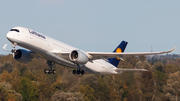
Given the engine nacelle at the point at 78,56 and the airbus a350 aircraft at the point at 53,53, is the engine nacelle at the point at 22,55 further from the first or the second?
the engine nacelle at the point at 78,56

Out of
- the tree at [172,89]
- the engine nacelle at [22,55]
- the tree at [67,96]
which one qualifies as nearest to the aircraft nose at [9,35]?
the engine nacelle at [22,55]

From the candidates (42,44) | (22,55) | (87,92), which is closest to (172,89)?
(87,92)

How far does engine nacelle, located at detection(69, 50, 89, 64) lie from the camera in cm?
3750

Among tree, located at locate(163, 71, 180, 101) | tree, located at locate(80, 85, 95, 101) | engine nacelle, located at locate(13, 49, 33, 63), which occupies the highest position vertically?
engine nacelle, located at locate(13, 49, 33, 63)

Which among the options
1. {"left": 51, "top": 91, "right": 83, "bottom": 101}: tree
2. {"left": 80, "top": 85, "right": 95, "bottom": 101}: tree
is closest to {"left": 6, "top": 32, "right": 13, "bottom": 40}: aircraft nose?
{"left": 51, "top": 91, "right": 83, "bottom": 101}: tree

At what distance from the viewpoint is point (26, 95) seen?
9031 cm

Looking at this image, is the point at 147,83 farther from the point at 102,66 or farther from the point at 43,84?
the point at 102,66

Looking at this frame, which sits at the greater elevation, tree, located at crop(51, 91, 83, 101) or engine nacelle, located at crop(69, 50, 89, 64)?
engine nacelle, located at crop(69, 50, 89, 64)

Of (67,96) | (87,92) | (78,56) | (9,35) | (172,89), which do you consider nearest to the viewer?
(9,35)

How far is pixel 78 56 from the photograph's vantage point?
37.5m

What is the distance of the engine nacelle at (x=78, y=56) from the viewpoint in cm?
3750

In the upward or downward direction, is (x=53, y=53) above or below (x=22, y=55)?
below

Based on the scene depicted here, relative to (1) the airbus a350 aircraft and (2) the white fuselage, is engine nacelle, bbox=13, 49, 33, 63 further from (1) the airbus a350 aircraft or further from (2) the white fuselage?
(2) the white fuselage

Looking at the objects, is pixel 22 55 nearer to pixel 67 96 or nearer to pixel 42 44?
pixel 42 44
